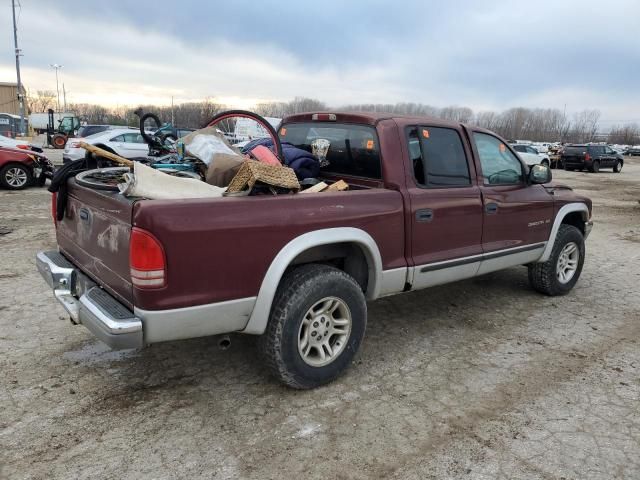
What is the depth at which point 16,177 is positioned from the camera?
1230cm

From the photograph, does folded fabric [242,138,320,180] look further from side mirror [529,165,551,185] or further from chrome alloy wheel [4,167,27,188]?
chrome alloy wheel [4,167,27,188]

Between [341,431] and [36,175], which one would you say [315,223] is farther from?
[36,175]

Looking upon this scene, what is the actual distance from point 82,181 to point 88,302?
2.87ft

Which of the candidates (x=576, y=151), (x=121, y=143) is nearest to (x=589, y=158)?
(x=576, y=151)

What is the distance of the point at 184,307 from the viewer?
8.99 ft

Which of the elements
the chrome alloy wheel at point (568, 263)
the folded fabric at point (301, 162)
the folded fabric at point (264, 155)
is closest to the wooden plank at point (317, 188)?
the folded fabric at point (264, 155)

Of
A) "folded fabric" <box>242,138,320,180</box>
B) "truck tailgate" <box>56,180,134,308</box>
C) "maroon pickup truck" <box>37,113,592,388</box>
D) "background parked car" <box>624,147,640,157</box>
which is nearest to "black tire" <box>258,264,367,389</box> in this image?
"maroon pickup truck" <box>37,113,592,388</box>

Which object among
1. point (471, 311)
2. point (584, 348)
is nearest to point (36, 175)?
point (471, 311)

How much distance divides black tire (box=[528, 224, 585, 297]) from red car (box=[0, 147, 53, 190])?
1191 cm

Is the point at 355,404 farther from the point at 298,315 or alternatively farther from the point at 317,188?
the point at 317,188

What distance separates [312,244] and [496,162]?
7.95ft

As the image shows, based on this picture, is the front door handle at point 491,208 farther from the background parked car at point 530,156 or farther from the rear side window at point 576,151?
the rear side window at point 576,151

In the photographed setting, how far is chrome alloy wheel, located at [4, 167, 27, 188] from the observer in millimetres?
12195

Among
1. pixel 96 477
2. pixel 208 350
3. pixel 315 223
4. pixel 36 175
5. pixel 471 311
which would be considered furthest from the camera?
pixel 36 175
